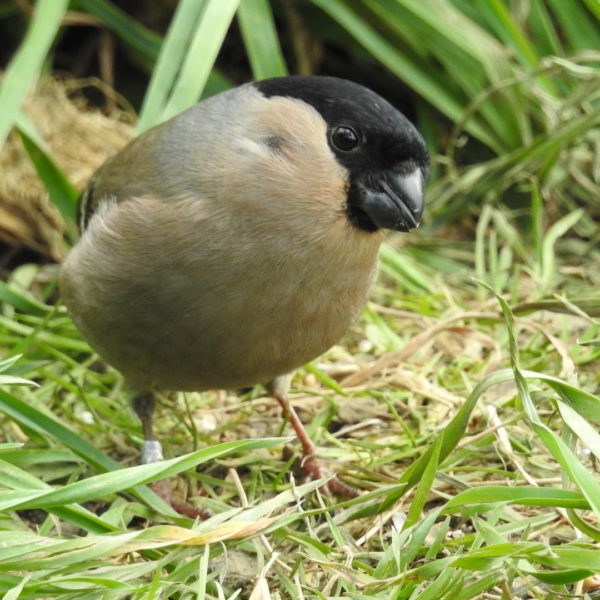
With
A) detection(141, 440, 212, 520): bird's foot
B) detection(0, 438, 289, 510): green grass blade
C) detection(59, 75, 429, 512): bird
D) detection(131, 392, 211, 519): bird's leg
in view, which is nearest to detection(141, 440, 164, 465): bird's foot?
detection(131, 392, 211, 519): bird's leg

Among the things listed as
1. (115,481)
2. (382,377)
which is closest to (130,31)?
(382,377)

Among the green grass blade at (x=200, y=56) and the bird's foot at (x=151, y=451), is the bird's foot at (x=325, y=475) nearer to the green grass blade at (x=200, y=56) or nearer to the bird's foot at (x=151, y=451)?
the bird's foot at (x=151, y=451)

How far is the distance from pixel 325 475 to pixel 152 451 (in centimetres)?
50

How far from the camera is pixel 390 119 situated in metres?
2.58

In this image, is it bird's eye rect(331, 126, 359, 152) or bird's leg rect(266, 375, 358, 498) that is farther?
bird's leg rect(266, 375, 358, 498)

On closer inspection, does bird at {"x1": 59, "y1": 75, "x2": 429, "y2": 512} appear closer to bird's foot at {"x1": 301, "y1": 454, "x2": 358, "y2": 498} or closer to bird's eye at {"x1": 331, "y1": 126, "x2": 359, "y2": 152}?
bird's eye at {"x1": 331, "y1": 126, "x2": 359, "y2": 152}

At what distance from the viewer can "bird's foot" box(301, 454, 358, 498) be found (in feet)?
9.55

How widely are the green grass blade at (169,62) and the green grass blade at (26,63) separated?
0.39 meters

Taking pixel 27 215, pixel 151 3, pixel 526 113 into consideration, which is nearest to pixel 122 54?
pixel 151 3

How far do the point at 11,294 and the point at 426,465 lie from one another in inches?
60.8

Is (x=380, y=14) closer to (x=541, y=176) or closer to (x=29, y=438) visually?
(x=541, y=176)

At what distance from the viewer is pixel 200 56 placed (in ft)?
11.9

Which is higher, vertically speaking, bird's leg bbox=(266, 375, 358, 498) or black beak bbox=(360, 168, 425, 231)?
black beak bbox=(360, 168, 425, 231)

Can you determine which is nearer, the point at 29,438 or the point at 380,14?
the point at 29,438
